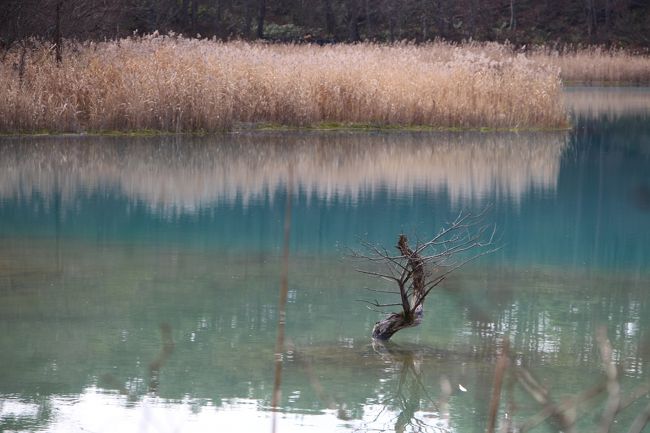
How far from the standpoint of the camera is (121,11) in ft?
88.1

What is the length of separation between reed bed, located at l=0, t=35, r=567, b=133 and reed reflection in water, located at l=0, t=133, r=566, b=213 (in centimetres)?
60

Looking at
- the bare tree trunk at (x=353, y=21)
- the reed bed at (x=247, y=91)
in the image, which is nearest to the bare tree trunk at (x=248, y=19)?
the bare tree trunk at (x=353, y=21)

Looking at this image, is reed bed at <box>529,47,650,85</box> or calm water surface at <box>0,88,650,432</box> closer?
calm water surface at <box>0,88,650,432</box>

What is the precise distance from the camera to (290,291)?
22.7 feet

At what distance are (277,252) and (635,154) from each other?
30.1ft

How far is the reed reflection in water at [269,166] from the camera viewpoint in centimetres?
1122

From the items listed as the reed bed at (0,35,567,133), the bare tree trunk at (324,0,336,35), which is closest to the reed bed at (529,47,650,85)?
the bare tree trunk at (324,0,336,35)

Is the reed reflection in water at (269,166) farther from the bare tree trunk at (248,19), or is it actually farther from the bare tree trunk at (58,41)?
the bare tree trunk at (248,19)

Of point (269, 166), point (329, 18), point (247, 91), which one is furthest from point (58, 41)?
point (329, 18)

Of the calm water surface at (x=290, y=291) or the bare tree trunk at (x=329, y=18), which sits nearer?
the calm water surface at (x=290, y=291)

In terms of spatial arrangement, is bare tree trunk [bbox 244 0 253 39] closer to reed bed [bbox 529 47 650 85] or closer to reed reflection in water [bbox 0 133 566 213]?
reed bed [bbox 529 47 650 85]

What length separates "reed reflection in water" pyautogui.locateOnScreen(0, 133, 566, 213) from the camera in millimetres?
11219

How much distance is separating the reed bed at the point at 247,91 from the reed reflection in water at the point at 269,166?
60 centimetres

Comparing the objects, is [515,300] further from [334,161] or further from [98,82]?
[98,82]
